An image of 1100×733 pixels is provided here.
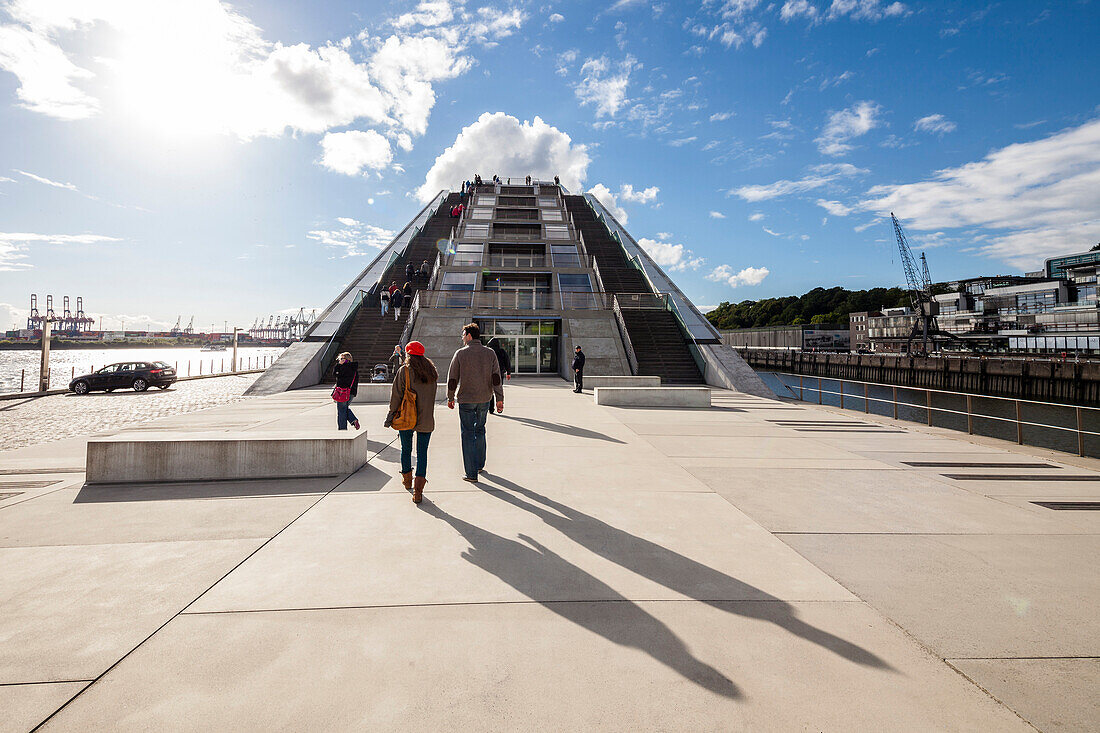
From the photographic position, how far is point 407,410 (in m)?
5.09

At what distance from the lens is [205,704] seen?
2080 millimetres

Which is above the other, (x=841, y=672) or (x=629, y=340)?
(x=629, y=340)

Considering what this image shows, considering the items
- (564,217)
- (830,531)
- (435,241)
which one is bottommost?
(830,531)

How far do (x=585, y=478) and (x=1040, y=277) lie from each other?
168 meters

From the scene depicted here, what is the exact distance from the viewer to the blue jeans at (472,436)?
18.4ft

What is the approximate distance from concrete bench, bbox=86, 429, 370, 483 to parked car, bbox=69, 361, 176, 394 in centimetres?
1922

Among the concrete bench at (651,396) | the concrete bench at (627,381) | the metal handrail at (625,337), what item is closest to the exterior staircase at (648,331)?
the metal handrail at (625,337)

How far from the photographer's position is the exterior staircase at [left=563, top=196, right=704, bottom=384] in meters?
20.6

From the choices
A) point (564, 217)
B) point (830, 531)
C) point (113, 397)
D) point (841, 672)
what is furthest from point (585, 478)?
point (564, 217)

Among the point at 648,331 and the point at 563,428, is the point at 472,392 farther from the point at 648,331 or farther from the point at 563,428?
the point at 648,331

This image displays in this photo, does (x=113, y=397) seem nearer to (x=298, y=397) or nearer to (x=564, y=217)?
(x=298, y=397)

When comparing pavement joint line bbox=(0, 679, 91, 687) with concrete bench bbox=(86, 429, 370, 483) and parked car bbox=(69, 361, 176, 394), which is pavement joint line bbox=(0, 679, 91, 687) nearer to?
concrete bench bbox=(86, 429, 370, 483)

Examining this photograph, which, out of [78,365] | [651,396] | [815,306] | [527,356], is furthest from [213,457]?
[815,306]

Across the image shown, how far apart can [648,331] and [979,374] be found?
131 feet
